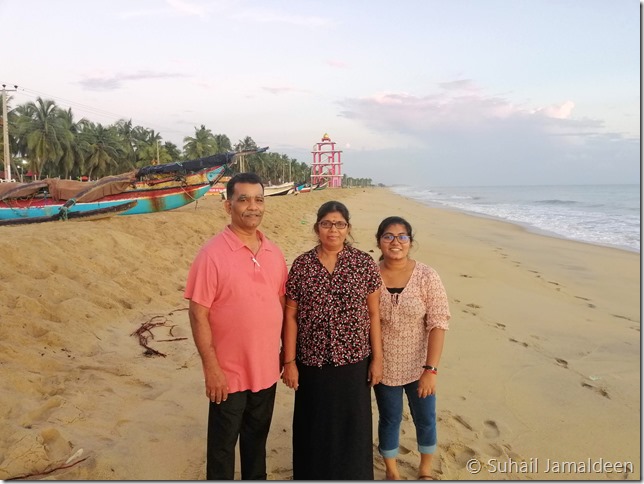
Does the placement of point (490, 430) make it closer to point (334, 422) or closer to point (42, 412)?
point (334, 422)

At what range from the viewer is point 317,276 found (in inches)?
81.1

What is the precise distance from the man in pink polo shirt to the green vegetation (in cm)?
3167

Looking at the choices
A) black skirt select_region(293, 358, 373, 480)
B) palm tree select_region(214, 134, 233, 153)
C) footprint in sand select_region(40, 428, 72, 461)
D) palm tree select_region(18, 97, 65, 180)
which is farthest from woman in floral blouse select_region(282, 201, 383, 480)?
palm tree select_region(214, 134, 233, 153)

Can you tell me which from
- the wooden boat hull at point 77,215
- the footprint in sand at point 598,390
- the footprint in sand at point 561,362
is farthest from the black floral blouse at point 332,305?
the wooden boat hull at point 77,215

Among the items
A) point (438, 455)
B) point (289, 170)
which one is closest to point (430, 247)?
point (438, 455)

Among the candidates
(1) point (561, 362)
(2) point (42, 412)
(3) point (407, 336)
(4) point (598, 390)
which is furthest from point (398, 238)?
(1) point (561, 362)

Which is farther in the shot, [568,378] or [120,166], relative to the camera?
[120,166]

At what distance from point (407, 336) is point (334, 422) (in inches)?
24.6

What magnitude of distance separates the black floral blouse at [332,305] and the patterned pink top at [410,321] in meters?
0.24

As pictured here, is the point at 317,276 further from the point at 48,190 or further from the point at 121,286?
the point at 48,190

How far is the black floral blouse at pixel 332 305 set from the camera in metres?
2.05

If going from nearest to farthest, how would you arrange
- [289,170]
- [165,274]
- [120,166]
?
[165,274] → [120,166] → [289,170]

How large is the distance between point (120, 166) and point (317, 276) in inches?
2077

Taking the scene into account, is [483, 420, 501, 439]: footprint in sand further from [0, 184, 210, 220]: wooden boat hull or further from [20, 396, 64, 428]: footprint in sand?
[0, 184, 210, 220]: wooden boat hull
